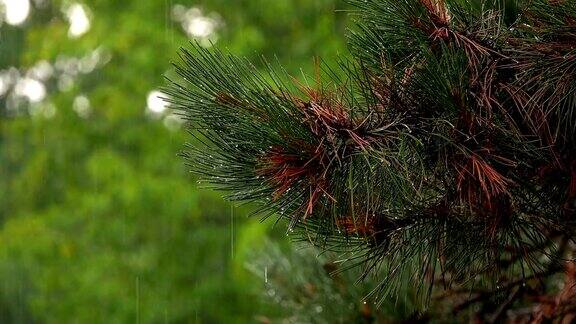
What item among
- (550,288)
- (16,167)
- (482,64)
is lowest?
(550,288)

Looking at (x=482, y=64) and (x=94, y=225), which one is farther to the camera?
(x=94, y=225)

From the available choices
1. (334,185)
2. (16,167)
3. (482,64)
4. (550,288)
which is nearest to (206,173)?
(334,185)

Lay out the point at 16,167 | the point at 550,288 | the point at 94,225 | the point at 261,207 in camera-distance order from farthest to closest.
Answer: the point at 16,167 < the point at 94,225 < the point at 550,288 < the point at 261,207

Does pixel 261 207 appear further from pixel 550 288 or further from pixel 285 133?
pixel 550 288

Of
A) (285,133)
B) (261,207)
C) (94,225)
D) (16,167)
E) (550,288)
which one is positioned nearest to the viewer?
(285,133)

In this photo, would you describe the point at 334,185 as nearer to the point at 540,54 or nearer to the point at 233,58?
the point at 233,58

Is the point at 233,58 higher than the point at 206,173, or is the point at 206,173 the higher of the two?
the point at 233,58

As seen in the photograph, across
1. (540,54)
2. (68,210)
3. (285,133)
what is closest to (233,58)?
(285,133)
